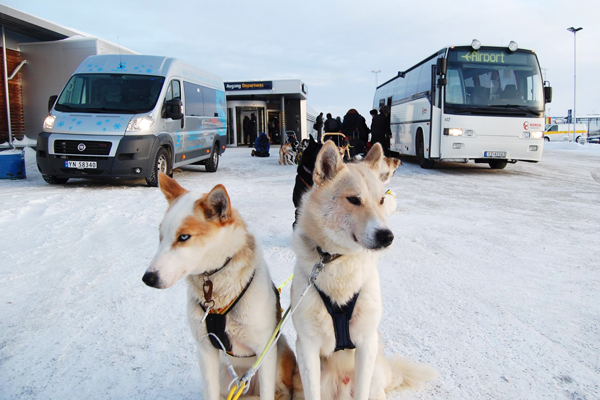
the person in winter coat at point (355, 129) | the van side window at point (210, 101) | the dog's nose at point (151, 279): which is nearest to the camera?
the dog's nose at point (151, 279)

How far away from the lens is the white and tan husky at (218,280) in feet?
6.29

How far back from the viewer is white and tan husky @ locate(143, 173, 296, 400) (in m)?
1.92

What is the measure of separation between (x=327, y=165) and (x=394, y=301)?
1.80 meters

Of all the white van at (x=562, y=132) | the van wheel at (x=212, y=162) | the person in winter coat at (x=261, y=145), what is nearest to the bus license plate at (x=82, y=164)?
the van wheel at (x=212, y=162)

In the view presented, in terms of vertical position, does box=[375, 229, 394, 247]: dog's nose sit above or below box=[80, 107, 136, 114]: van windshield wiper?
below

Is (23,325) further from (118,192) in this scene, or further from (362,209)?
(118,192)

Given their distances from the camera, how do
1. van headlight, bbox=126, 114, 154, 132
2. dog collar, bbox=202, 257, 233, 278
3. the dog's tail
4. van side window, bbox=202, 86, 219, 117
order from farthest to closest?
van side window, bbox=202, 86, 219, 117 → van headlight, bbox=126, 114, 154, 132 → the dog's tail → dog collar, bbox=202, 257, 233, 278

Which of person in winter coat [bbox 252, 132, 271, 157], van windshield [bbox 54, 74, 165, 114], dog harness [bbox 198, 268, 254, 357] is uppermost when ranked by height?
van windshield [bbox 54, 74, 165, 114]

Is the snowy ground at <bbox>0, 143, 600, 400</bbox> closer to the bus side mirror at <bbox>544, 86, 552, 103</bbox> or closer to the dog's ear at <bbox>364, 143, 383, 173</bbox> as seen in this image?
the dog's ear at <bbox>364, 143, 383, 173</bbox>

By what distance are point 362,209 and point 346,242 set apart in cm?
21

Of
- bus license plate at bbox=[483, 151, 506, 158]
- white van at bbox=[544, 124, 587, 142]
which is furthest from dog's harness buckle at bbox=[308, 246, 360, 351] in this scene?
white van at bbox=[544, 124, 587, 142]

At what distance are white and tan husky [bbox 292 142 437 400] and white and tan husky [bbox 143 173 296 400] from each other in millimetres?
194

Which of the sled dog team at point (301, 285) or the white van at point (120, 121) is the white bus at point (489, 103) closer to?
the white van at point (120, 121)

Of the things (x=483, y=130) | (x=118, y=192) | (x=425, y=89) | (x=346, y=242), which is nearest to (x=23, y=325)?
(x=346, y=242)
